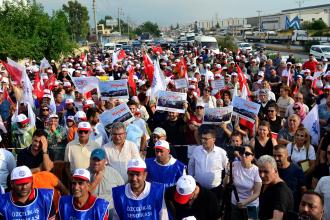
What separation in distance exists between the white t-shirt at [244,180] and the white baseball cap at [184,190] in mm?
1306

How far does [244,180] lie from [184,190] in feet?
4.63

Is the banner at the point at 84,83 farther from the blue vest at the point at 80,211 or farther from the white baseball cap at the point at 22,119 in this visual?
the blue vest at the point at 80,211

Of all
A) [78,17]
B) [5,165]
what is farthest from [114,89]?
[78,17]

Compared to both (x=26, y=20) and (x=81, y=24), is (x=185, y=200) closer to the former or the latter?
(x=26, y=20)

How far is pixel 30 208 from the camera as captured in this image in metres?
4.42

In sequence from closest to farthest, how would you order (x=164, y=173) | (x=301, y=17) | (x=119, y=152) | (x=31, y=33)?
(x=164, y=173) → (x=119, y=152) → (x=31, y=33) → (x=301, y=17)

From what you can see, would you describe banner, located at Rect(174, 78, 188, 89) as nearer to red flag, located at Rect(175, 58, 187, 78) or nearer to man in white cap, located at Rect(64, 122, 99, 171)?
red flag, located at Rect(175, 58, 187, 78)

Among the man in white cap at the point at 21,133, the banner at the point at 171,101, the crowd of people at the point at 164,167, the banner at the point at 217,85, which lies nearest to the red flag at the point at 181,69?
the banner at the point at 217,85

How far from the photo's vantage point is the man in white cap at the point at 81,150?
231 inches

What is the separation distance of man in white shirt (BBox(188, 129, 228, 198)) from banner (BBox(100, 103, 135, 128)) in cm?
185

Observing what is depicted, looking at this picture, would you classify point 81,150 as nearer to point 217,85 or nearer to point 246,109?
point 246,109

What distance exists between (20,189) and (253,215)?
9.09 feet

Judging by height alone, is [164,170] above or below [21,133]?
below

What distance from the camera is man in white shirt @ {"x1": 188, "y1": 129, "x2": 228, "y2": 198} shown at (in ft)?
19.2
